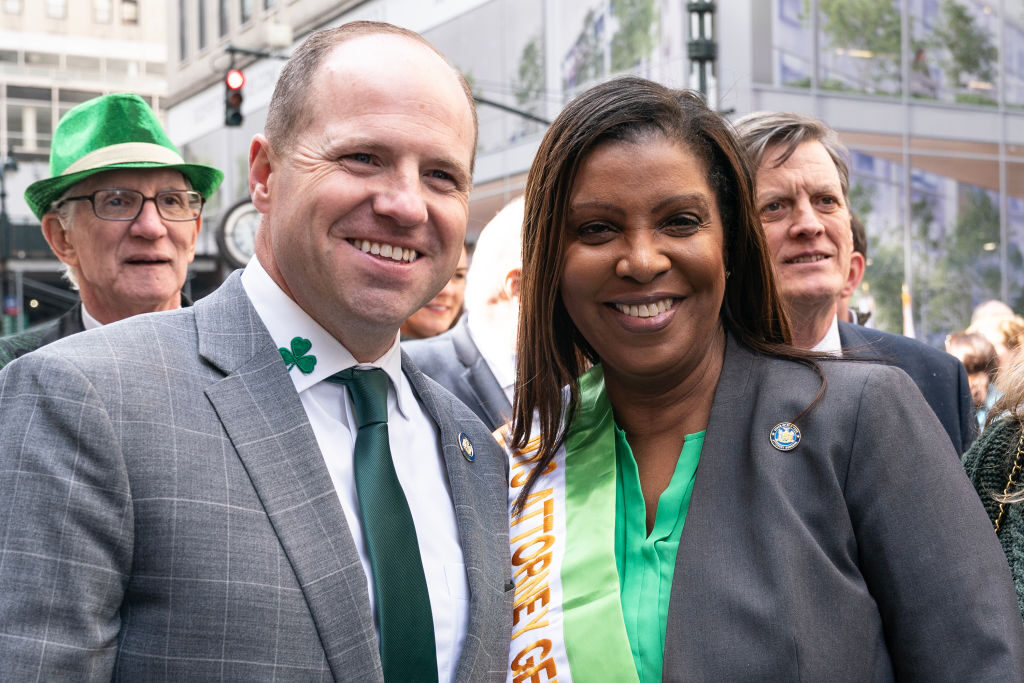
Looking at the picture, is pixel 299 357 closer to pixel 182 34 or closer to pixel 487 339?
pixel 487 339

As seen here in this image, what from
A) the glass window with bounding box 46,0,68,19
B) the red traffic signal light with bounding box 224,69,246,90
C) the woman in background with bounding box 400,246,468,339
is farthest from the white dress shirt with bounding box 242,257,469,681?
the glass window with bounding box 46,0,68,19

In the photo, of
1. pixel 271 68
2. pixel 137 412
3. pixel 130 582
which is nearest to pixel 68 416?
pixel 137 412

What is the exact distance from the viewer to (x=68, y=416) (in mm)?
1737

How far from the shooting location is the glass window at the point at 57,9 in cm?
5391

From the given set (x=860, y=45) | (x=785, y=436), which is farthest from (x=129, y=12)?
(x=785, y=436)

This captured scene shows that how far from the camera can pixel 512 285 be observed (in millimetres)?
4211

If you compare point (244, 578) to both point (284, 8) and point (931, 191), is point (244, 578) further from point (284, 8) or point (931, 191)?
point (284, 8)

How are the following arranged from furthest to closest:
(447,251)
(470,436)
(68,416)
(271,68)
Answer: (271,68)
(470,436)
(447,251)
(68,416)

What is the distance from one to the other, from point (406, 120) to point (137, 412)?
0.75m

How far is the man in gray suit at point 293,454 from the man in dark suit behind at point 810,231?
1557mm

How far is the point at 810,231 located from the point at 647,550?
1.70 meters

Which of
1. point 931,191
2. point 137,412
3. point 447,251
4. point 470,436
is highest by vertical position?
point 447,251

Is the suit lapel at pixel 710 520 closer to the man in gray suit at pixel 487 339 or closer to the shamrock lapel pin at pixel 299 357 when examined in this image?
the shamrock lapel pin at pixel 299 357

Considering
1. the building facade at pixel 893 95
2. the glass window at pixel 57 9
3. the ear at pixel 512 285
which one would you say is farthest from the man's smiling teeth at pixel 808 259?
the glass window at pixel 57 9
